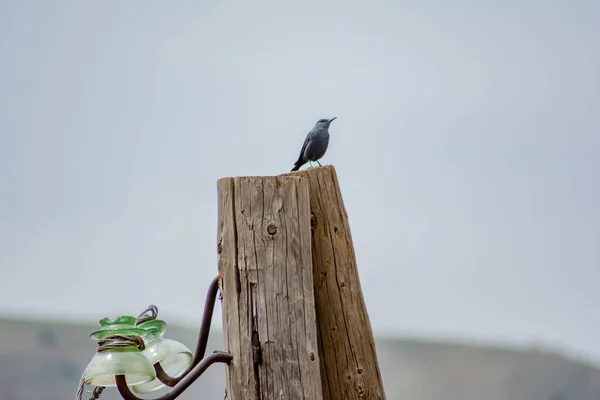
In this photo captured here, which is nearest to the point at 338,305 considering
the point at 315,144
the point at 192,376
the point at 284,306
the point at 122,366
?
the point at 284,306

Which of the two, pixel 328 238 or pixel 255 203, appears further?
pixel 328 238

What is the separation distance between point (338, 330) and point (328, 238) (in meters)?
0.40

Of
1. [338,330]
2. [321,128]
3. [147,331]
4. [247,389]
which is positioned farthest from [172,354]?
[321,128]

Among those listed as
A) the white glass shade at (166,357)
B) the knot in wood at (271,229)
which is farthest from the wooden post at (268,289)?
the white glass shade at (166,357)

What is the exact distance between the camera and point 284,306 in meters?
3.20

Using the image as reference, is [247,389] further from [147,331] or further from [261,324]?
[147,331]

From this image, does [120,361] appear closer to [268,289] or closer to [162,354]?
[162,354]

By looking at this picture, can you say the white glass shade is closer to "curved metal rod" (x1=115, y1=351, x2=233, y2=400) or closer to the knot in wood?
"curved metal rod" (x1=115, y1=351, x2=233, y2=400)

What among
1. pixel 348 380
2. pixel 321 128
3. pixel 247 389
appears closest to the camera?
pixel 247 389

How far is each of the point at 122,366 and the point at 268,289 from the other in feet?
2.19

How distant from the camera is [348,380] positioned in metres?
3.46

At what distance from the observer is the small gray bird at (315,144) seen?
251 inches

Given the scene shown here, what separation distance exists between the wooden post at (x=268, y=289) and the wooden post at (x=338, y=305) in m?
0.22

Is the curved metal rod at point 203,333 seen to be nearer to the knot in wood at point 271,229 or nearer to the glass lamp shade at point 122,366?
the glass lamp shade at point 122,366
